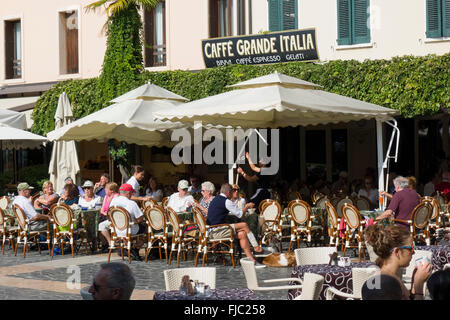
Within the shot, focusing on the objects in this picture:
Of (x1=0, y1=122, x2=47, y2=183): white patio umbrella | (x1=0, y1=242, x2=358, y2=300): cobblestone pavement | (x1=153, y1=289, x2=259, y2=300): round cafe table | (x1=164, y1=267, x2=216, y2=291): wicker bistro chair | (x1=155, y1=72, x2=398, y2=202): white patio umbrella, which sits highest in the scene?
(x1=155, y1=72, x2=398, y2=202): white patio umbrella

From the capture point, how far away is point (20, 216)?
13320 mm

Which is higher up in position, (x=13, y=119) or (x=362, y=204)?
(x=13, y=119)

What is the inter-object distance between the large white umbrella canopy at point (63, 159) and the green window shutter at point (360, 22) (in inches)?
274

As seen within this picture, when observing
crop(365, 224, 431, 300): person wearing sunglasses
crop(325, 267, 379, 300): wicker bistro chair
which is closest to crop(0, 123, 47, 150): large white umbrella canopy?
crop(325, 267, 379, 300): wicker bistro chair

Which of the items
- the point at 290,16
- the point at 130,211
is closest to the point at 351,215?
the point at 130,211

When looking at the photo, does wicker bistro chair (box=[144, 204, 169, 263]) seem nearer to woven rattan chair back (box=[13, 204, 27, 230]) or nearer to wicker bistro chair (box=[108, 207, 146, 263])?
wicker bistro chair (box=[108, 207, 146, 263])

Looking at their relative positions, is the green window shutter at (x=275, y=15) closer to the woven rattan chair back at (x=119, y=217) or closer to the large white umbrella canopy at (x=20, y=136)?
the large white umbrella canopy at (x=20, y=136)

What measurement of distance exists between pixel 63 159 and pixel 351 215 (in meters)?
7.59

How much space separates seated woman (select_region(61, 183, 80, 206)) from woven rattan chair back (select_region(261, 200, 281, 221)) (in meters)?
3.72

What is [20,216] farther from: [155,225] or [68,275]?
[68,275]

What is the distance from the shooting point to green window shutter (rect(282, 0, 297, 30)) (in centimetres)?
1875
